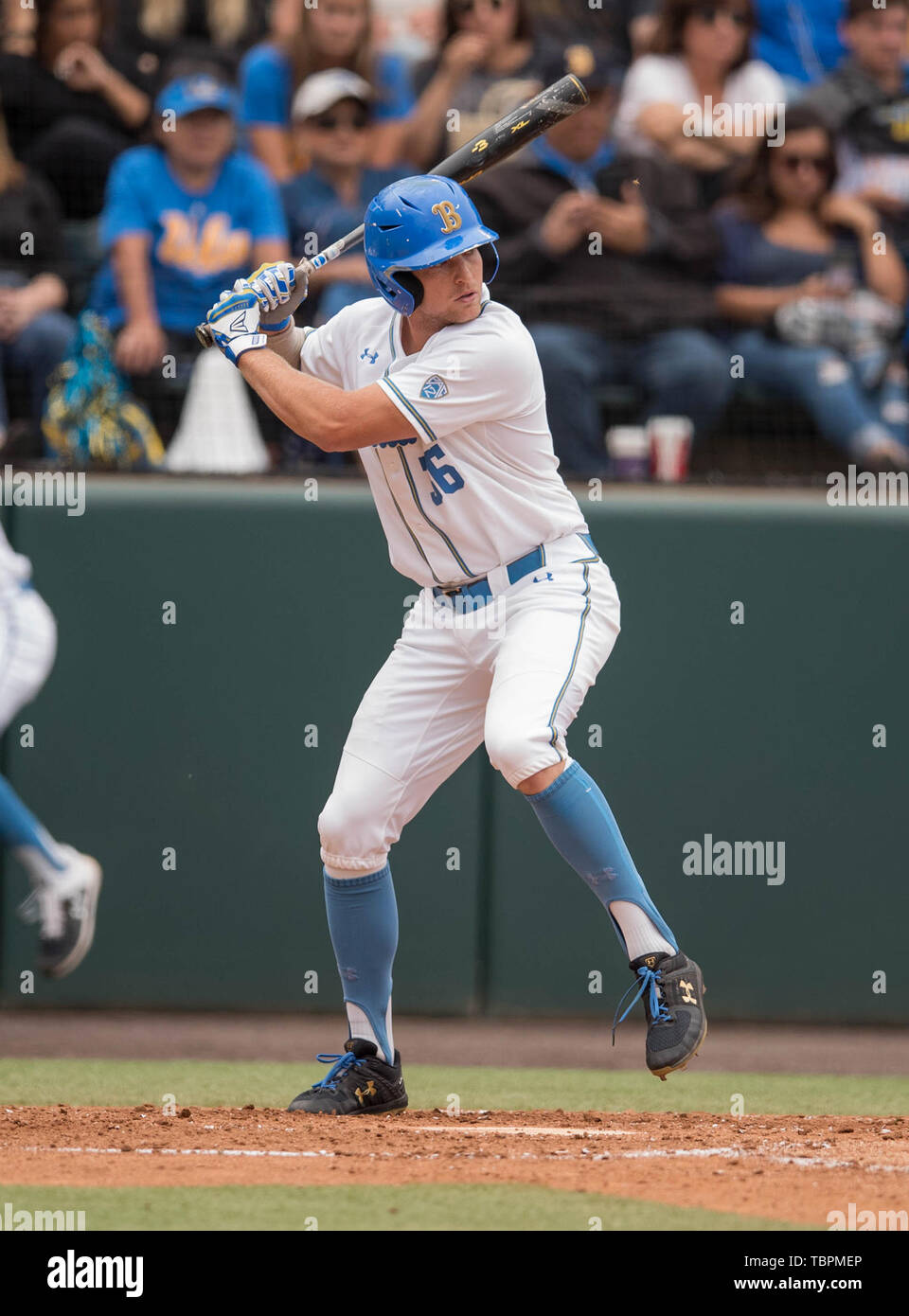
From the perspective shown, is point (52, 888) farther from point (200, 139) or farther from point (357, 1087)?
point (200, 139)

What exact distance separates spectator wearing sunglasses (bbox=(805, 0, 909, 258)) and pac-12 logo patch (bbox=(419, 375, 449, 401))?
152 inches

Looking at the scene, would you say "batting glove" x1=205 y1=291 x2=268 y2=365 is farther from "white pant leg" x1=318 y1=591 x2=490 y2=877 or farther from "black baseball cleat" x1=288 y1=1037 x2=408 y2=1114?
"black baseball cleat" x1=288 y1=1037 x2=408 y2=1114

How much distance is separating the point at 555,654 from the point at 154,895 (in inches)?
95.1

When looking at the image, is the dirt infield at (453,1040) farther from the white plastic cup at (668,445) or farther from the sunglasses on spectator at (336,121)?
the sunglasses on spectator at (336,121)

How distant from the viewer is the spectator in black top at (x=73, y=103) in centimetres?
676

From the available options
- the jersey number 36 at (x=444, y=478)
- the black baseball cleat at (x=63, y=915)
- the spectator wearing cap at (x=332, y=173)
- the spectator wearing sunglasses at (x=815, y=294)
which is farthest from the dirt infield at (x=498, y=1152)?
the spectator wearing cap at (x=332, y=173)

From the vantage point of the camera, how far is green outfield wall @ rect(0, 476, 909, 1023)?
570 centimetres

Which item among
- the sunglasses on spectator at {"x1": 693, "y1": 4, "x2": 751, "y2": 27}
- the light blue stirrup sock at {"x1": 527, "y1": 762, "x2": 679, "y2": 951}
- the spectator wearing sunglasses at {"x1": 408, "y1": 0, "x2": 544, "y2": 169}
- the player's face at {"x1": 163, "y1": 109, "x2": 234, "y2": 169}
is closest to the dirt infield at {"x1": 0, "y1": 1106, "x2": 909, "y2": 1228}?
the light blue stirrup sock at {"x1": 527, "y1": 762, "x2": 679, "y2": 951}

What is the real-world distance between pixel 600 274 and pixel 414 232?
3013mm

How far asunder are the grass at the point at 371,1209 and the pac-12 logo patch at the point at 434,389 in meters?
1.53

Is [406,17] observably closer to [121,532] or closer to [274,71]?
[274,71]

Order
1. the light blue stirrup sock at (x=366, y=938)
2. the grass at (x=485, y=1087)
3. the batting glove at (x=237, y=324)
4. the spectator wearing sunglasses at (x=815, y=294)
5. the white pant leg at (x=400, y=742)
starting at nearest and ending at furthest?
the batting glove at (x=237, y=324)
the white pant leg at (x=400, y=742)
the light blue stirrup sock at (x=366, y=938)
the grass at (x=485, y=1087)
the spectator wearing sunglasses at (x=815, y=294)

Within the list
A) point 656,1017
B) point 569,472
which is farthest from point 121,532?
point 656,1017

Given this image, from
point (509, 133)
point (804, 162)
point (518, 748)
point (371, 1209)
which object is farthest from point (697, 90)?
point (371, 1209)
